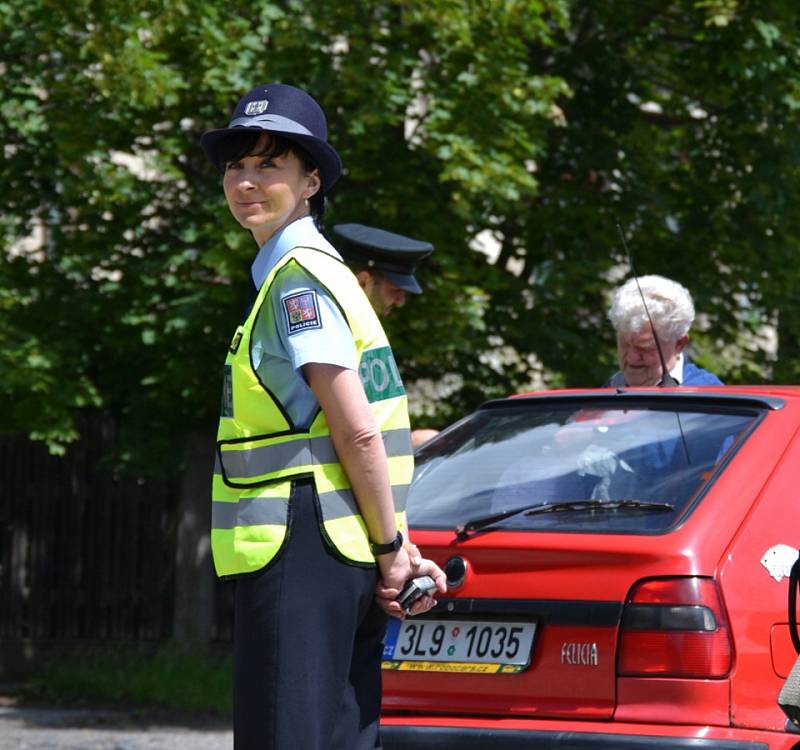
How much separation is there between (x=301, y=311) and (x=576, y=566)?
4.73 feet

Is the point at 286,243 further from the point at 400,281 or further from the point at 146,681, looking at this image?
the point at 146,681

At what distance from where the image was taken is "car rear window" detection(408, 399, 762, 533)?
4.38 metres

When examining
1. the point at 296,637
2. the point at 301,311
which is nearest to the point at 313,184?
the point at 301,311

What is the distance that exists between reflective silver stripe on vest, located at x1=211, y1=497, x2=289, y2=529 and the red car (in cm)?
139

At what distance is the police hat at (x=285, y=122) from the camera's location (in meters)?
3.26

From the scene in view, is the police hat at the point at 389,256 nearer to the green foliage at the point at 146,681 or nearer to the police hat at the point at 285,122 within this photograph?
the police hat at the point at 285,122

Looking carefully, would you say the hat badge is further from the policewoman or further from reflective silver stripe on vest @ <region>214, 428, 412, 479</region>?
reflective silver stripe on vest @ <region>214, 428, 412, 479</region>

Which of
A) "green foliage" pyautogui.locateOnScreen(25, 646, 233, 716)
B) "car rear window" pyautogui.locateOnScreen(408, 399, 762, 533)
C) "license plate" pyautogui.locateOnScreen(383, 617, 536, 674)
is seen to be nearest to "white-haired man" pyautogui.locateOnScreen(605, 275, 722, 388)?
"car rear window" pyautogui.locateOnScreen(408, 399, 762, 533)

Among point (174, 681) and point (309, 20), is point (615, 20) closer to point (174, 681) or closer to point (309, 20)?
point (309, 20)

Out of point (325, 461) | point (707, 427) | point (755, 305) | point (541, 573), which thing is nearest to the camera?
point (325, 461)

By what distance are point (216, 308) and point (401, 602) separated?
23.6ft

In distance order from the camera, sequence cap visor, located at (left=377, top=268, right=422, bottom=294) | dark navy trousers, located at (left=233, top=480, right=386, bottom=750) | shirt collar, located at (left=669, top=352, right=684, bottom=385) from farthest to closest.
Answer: shirt collar, located at (left=669, top=352, right=684, bottom=385)
cap visor, located at (left=377, top=268, right=422, bottom=294)
dark navy trousers, located at (left=233, top=480, right=386, bottom=750)

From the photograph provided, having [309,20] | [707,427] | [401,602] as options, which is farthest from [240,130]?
[309,20]

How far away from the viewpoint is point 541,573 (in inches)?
169
